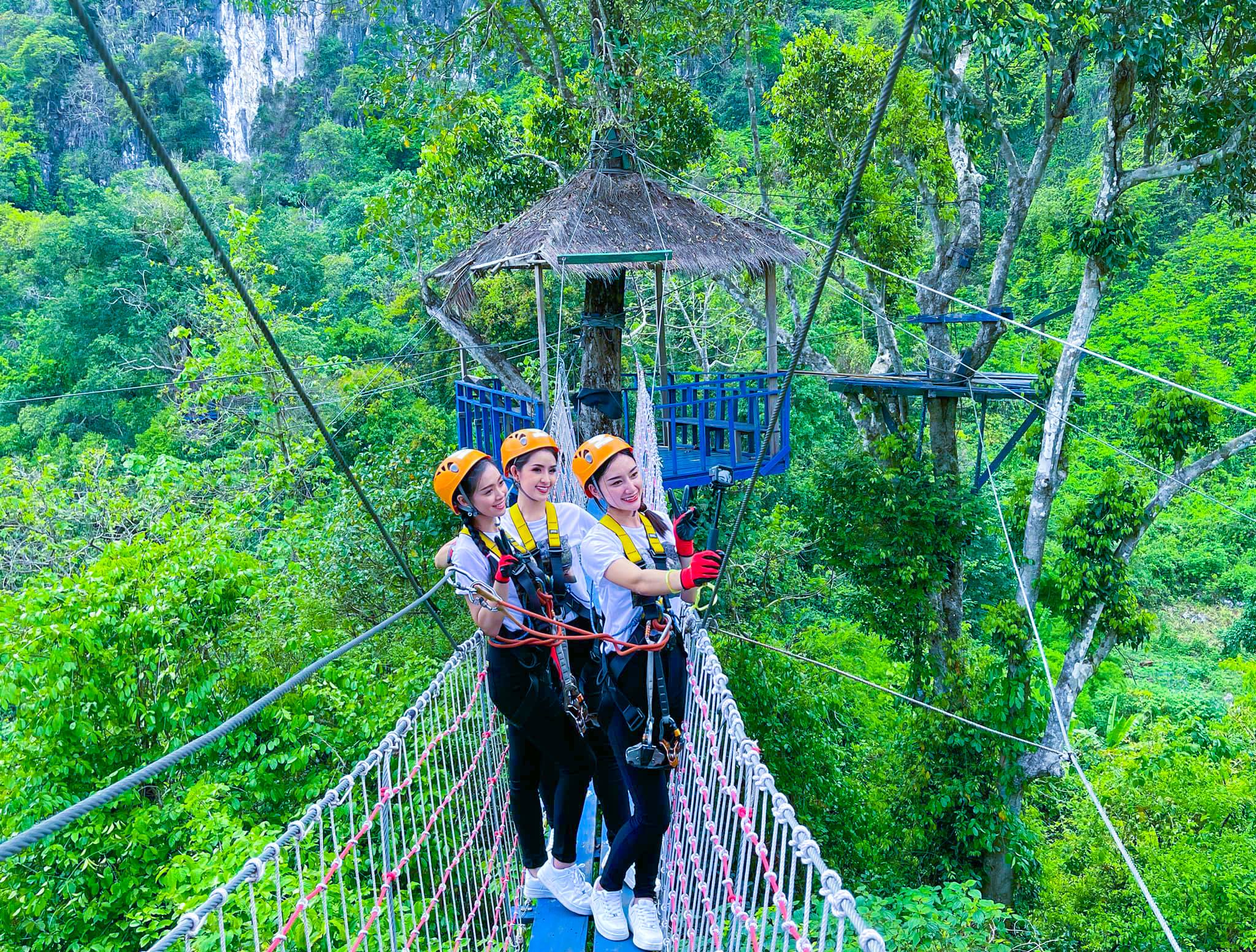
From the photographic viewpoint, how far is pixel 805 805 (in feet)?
19.2

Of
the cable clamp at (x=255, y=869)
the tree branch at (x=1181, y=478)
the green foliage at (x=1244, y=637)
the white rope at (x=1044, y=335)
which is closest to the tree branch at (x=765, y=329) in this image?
the white rope at (x=1044, y=335)

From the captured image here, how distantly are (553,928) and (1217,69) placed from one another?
652 centimetres

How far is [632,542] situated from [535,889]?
3.29 ft

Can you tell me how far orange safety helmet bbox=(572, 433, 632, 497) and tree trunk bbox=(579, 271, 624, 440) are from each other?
4186 mm

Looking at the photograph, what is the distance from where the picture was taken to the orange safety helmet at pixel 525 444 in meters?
2.14

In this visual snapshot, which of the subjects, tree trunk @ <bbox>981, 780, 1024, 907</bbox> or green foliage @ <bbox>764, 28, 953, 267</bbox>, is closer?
tree trunk @ <bbox>981, 780, 1024, 907</bbox>

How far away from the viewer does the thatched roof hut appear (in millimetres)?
5301

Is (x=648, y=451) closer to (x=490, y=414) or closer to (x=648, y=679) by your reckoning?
(x=490, y=414)

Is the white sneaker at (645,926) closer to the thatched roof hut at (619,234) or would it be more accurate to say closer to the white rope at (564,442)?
the white rope at (564,442)

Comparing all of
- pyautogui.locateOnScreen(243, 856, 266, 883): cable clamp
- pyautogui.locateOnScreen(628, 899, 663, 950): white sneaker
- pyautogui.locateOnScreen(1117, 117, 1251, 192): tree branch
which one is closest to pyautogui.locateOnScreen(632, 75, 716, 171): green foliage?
pyautogui.locateOnScreen(1117, 117, 1251, 192): tree branch

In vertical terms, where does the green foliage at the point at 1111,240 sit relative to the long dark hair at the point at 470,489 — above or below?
above

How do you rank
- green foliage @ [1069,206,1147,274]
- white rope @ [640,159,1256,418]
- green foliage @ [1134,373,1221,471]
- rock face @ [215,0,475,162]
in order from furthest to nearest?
rock face @ [215,0,475,162] < green foliage @ [1134,373,1221,471] < green foliage @ [1069,206,1147,274] < white rope @ [640,159,1256,418]

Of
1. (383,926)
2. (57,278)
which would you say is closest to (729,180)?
(383,926)

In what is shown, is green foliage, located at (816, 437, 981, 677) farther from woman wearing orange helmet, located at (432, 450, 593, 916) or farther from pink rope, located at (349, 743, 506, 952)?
woman wearing orange helmet, located at (432, 450, 593, 916)
